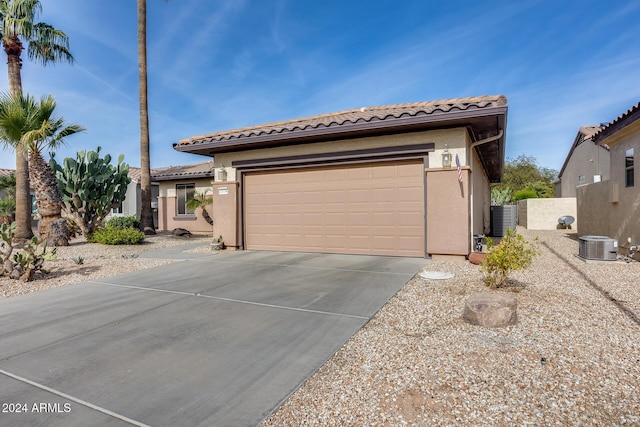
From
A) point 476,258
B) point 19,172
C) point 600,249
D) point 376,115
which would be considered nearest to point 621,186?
point 600,249

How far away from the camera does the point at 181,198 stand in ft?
59.8

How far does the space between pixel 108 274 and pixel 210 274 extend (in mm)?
2291

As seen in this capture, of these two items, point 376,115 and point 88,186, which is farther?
point 88,186

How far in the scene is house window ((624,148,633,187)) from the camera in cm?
857

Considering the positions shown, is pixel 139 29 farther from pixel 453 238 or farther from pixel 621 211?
pixel 621 211

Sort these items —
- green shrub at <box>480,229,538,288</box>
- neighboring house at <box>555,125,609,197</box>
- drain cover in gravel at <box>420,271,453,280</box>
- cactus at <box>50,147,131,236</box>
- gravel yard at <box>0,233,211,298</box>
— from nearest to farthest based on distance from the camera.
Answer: green shrub at <box>480,229,538,288</box> < drain cover in gravel at <box>420,271,453,280</box> < gravel yard at <box>0,233,211,298</box> < cactus at <box>50,147,131,236</box> < neighboring house at <box>555,125,609,197</box>

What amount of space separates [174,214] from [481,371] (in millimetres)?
18159

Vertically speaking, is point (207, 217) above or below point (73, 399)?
above

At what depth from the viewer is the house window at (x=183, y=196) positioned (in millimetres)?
17864

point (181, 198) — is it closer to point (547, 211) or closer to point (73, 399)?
point (73, 399)

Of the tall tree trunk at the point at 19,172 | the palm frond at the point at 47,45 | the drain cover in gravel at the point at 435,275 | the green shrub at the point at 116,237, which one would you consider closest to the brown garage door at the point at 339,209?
the drain cover in gravel at the point at 435,275

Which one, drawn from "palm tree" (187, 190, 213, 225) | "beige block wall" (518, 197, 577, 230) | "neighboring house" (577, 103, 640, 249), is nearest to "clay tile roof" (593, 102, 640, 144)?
"neighboring house" (577, 103, 640, 249)

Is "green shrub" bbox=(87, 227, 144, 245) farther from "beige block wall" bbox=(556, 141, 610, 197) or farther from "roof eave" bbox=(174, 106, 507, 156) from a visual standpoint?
"beige block wall" bbox=(556, 141, 610, 197)

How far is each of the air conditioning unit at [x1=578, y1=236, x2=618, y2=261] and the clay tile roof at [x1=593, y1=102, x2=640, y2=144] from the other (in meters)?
2.89
